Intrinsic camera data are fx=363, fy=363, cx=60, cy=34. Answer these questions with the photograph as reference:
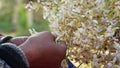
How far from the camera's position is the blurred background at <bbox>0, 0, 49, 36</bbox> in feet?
29.0

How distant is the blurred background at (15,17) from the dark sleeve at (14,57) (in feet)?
24.3

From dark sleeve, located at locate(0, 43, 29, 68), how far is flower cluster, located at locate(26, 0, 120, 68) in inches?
4.3

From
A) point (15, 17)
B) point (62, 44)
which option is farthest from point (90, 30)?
point (15, 17)

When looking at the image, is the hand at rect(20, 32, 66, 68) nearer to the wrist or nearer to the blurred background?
the wrist

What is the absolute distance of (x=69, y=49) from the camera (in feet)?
2.67

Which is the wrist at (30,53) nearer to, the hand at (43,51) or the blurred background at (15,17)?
the hand at (43,51)

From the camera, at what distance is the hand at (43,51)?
0.75 metres

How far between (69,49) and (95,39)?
3.1 inches

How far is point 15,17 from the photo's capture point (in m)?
9.73

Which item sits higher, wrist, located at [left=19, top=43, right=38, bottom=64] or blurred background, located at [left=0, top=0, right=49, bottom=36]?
wrist, located at [left=19, top=43, right=38, bottom=64]

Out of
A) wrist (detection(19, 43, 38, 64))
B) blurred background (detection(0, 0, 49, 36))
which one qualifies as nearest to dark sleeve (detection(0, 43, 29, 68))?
wrist (detection(19, 43, 38, 64))

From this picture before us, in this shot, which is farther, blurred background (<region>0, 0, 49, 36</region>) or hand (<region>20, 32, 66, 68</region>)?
blurred background (<region>0, 0, 49, 36</region>)

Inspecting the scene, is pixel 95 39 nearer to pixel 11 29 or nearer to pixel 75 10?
pixel 75 10

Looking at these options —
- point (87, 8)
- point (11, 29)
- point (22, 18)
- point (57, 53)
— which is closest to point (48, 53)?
point (57, 53)
